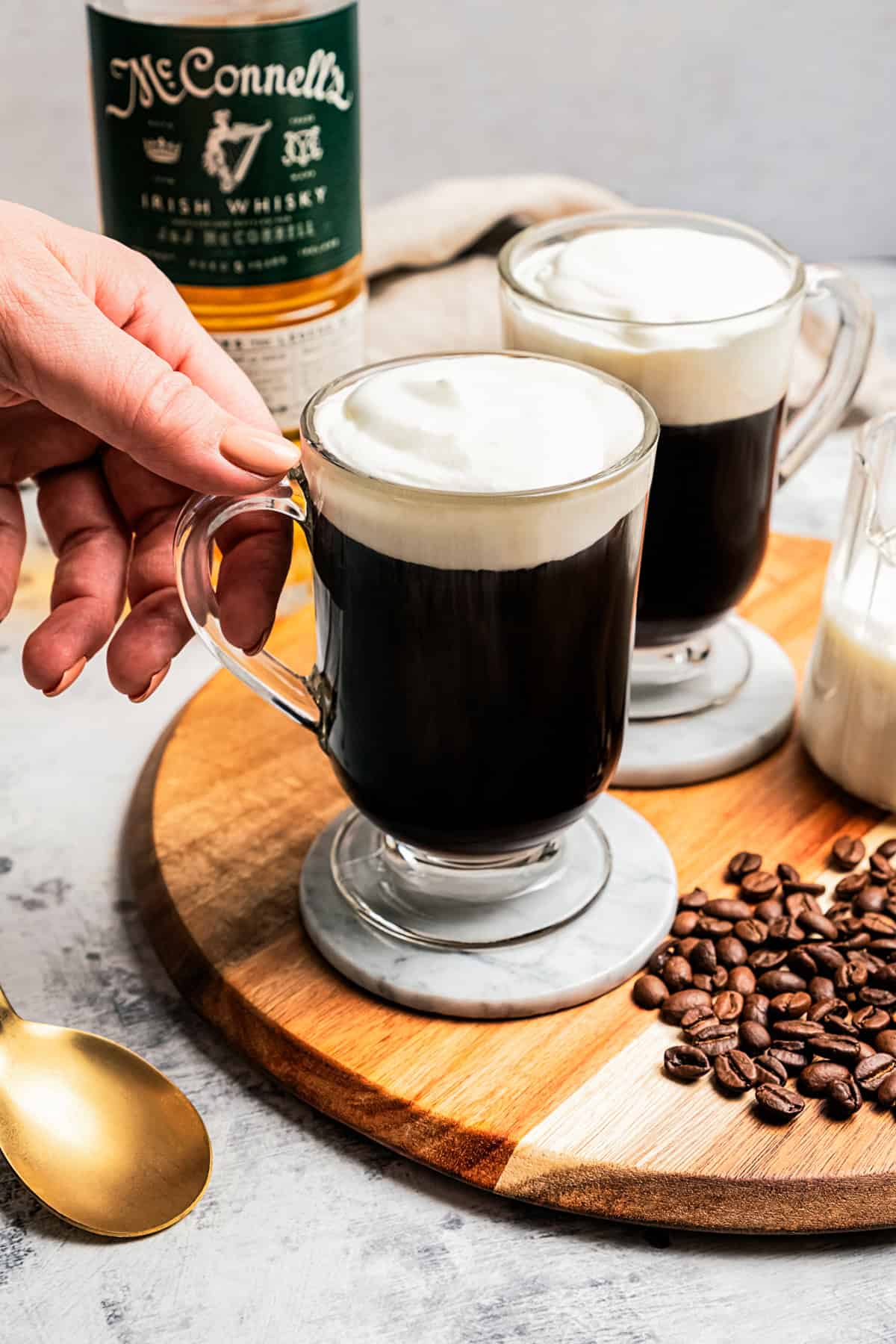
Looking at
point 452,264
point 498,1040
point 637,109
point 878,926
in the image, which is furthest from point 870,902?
point 637,109

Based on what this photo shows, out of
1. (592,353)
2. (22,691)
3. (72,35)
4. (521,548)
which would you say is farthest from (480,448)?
(72,35)

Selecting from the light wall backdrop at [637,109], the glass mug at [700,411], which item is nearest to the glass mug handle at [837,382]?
the glass mug at [700,411]

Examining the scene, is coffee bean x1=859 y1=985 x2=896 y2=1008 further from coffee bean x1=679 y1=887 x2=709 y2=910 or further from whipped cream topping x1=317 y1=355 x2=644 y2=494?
whipped cream topping x1=317 y1=355 x2=644 y2=494

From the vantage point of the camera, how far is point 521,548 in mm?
765

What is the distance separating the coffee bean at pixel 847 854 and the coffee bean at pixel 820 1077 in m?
0.20

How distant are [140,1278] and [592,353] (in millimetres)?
596

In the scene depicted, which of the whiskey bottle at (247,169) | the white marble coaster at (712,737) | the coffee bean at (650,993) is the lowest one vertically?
the white marble coaster at (712,737)

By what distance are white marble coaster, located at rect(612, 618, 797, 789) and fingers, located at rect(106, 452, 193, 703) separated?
1.10 feet

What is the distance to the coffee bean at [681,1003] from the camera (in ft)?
2.85

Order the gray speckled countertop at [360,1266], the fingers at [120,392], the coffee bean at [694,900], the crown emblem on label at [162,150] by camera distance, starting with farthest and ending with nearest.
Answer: the crown emblem on label at [162,150] → the coffee bean at [694,900] → the fingers at [120,392] → the gray speckled countertop at [360,1266]

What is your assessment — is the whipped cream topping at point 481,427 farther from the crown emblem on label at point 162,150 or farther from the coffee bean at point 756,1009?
the crown emblem on label at point 162,150

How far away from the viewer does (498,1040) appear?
0.86m

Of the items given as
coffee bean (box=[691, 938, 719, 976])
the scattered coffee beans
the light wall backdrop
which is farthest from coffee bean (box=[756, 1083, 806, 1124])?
the light wall backdrop

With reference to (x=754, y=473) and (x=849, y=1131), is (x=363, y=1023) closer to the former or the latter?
(x=849, y=1131)
